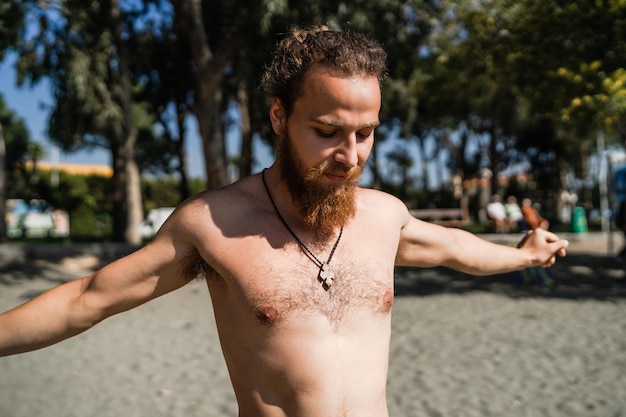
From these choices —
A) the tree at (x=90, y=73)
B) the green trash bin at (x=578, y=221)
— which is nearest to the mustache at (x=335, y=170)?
the tree at (x=90, y=73)

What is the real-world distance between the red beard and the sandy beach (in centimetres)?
353

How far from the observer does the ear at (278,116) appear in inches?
66.9

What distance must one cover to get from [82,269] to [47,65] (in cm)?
542

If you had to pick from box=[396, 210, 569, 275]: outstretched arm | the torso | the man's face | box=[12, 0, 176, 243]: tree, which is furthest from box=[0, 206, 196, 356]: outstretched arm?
box=[12, 0, 176, 243]: tree

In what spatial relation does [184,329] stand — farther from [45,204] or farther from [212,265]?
[45,204]

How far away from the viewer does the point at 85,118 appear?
50.1ft

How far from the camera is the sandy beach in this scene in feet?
16.5

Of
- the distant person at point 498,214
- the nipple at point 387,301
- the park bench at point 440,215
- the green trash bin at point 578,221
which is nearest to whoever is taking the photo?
the nipple at point 387,301

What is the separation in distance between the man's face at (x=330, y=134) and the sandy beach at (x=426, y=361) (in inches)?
144

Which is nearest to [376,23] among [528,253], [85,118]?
[85,118]

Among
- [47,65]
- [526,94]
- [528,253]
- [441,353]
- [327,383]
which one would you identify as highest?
[47,65]

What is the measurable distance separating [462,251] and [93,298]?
122 centimetres

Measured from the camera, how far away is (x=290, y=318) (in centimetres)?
166

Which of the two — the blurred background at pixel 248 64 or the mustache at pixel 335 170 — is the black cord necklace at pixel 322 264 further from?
the blurred background at pixel 248 64
